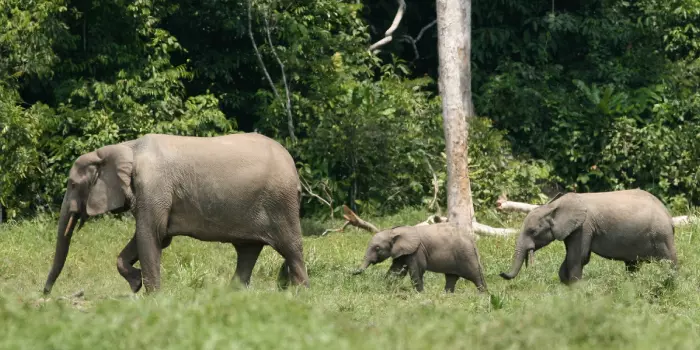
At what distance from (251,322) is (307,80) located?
14.3 m

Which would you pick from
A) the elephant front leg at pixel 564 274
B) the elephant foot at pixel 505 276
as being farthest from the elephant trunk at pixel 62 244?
the elephant front leg at pixel 564 274

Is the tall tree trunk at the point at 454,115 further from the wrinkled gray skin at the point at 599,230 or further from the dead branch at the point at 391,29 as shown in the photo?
the wrinkled gray skin at the point at 599,230

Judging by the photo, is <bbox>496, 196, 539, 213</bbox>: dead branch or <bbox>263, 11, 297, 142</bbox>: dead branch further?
<bbox>263, 11, 297, 142</bbox>: dead branch

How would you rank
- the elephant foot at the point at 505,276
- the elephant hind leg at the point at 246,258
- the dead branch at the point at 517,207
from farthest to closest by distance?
the dead branch at the point at 517,207 → the elephant foot at the point at 505,276 → the elephant hind leg at the point at 246,258

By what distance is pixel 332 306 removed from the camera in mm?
11281

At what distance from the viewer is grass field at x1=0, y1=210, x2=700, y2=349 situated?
821cm

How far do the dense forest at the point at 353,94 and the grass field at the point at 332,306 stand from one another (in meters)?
3.10

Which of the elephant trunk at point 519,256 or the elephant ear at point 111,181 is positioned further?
the elephant trunk at point 519,256

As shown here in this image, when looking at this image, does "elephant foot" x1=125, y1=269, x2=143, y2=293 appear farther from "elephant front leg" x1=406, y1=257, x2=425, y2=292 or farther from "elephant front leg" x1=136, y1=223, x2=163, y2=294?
"elephant front leg" x1=406, y1=257, x2=425, y2=292

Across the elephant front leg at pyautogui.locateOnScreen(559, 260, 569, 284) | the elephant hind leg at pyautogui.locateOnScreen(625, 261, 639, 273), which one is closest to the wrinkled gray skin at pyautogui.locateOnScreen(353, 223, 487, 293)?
the elephant front leg at pyautogui.locateOnScreen(559, 260, 569, 284)

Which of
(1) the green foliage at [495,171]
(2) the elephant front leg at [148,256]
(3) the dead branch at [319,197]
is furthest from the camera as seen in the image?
(1) the green foliage at [495,171]

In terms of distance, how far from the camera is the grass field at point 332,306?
821 centimetres

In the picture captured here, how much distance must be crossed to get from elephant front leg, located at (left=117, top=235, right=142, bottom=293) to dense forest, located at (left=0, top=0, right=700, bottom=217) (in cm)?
674

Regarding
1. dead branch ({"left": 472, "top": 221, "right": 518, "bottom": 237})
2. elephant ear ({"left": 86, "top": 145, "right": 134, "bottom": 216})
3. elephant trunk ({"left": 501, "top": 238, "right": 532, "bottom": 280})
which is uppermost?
elephant ear ({"left": 86, "top": 145, "right": 134, "bottom": 216})
